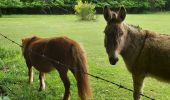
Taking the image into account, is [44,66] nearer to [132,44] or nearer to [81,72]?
[81,72]

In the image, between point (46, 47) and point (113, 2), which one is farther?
point (113, 2)

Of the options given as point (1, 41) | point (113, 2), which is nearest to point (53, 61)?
point (1, 41)

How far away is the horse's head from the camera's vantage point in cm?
554

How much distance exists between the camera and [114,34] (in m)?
5.58

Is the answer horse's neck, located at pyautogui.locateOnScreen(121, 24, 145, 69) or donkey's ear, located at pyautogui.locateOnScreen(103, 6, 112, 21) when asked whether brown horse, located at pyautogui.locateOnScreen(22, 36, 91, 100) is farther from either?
donkey's ear, located at pyautogui.locateOnScreen(103, 6, 112, 21)

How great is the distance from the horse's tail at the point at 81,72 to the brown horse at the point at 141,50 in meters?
0.77

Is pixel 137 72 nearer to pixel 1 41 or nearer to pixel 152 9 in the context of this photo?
pixel 1 41

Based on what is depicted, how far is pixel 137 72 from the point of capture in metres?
6.03

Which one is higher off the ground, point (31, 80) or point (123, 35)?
point (123, 35)

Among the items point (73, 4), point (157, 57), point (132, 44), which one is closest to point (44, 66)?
point (132, 44)

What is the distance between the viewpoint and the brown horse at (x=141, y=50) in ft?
18.9

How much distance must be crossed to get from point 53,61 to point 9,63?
12.9ft

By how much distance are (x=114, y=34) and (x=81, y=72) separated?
109 centimetres

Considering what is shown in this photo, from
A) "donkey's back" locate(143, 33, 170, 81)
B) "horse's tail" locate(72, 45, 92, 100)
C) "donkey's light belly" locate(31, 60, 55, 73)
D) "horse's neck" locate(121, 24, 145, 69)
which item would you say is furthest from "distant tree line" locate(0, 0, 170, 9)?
"donkey's back" locate(143, 33, 170, 81)
